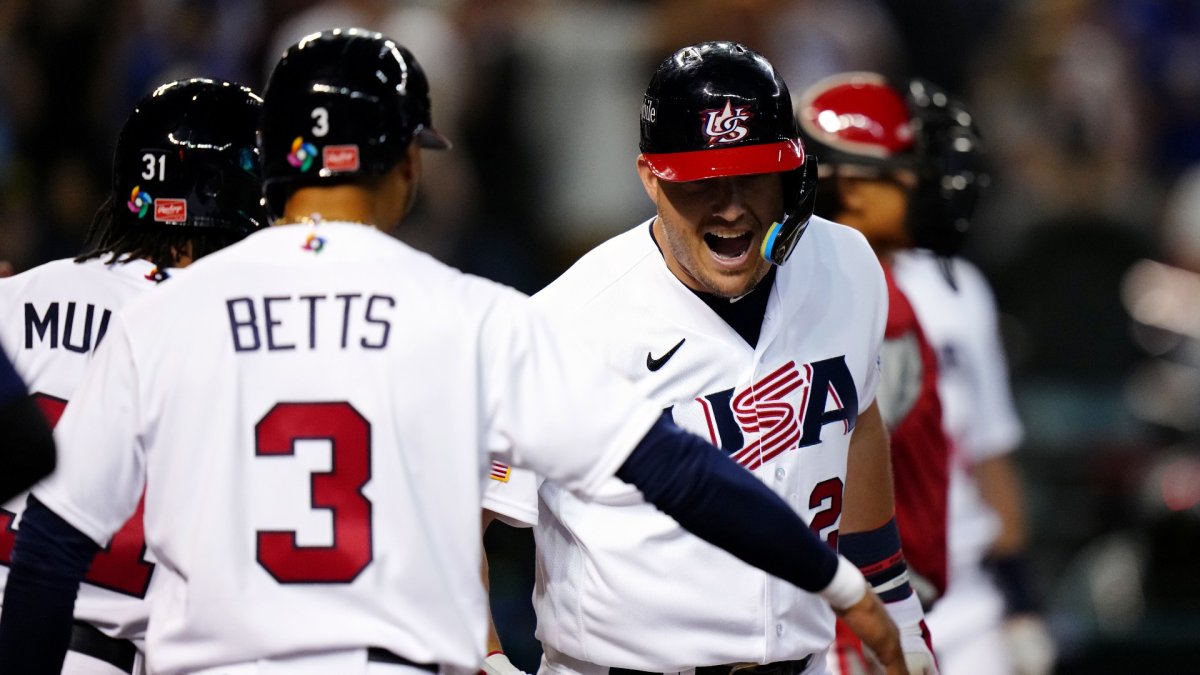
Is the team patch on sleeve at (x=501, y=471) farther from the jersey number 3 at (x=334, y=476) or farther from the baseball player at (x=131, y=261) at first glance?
the jersey number 3 at (x=334, y=476)

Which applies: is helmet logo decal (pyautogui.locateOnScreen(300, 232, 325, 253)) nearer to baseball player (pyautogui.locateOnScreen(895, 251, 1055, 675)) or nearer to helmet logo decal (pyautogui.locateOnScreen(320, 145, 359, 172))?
helmet logo decal (pyautogui.locateOnScreen(320, 145, 359, 172))

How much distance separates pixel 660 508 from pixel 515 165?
261 inches

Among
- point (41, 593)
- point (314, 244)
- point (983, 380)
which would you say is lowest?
point (983, 380)

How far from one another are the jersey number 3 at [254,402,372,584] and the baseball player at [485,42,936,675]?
0.89m

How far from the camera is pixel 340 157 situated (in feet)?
10.1

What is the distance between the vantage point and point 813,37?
943cm

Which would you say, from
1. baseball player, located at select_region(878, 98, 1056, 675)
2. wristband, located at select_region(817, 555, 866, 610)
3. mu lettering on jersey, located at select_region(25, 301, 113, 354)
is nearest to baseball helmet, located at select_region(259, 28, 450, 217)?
mu lettering on jersey, located at select_region(25, 301, 113, 354)

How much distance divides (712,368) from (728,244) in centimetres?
29

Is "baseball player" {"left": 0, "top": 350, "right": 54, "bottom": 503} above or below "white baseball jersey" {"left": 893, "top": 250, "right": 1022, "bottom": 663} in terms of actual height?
above

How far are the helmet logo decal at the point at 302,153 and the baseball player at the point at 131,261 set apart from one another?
83 cm

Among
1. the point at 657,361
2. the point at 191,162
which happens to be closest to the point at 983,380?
the point at 657,361

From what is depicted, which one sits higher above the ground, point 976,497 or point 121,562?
point 121,562

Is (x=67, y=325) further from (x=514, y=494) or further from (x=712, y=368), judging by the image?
(x=712, y=368)

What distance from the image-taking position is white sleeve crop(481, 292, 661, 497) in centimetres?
296
